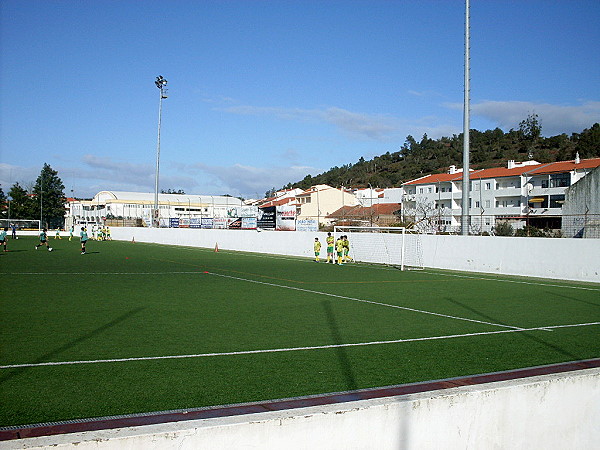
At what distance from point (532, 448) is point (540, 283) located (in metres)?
16.5

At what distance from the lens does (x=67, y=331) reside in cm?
937

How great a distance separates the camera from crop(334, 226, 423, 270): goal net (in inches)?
1033

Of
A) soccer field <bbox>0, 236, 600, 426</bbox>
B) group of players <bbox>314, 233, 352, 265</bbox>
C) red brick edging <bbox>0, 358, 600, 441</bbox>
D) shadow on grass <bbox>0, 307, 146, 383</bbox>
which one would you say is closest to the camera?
red brick edging <bbox>0, 358, 600, 441</bbox>

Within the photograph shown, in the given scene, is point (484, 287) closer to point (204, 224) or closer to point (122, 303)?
point (122, 303)

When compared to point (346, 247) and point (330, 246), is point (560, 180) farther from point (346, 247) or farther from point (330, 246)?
point (330, 246)

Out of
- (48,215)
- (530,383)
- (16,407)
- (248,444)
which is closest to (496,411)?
(530,383)

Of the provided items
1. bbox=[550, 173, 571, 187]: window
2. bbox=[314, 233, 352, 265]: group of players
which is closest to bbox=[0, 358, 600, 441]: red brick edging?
bbox=[314, 233, 352, 265]: group of players

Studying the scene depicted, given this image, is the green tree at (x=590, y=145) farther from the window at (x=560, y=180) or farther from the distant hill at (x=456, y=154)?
the window at (x=560, y=180)

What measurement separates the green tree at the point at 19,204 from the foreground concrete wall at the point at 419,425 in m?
103

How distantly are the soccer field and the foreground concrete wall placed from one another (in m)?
2.35

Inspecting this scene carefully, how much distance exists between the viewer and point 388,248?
2811 centimetres

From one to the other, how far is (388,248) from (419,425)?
24.8 metres

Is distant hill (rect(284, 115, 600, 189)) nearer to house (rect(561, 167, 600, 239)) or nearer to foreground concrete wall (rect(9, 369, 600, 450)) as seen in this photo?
house (rect(561, 167, 600, 239))

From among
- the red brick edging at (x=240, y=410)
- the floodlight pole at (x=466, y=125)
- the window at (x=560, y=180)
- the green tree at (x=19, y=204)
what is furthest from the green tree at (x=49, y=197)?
the red brick edging at (x=240, y=410)
